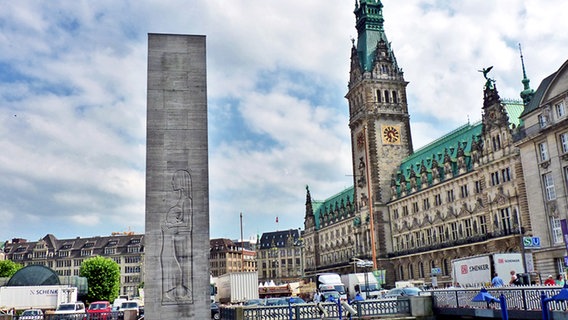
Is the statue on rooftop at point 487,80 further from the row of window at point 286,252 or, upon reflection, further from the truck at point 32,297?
the row of window at point 286,252

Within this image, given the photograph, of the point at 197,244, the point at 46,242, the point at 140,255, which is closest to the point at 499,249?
the point at 197,244

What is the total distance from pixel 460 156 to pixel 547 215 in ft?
99.8

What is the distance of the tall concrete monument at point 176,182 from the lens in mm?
24938

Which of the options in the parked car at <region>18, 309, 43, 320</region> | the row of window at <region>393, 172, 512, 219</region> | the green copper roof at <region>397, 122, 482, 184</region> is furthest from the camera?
the green copper roof at <region>397, 122, 482, 184</region>

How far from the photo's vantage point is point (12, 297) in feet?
205

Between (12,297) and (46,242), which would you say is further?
(46,242)

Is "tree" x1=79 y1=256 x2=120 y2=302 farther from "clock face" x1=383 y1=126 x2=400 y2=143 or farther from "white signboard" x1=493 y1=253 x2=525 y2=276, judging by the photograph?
"white signboard" x1=493 y1=253 x2=525 y2=276

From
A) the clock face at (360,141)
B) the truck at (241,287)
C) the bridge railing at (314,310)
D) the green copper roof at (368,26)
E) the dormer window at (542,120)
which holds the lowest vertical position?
the bridge railing at (314,310)

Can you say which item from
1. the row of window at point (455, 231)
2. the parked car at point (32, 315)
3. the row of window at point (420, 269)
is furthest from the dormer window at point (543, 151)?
the parked car at point (32, 315)

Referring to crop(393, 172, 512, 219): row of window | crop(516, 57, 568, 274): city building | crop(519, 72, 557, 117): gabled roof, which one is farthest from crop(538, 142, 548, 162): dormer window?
crop(393, 172, 512, 219): row of window

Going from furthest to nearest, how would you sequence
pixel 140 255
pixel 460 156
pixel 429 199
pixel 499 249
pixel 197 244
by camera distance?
1. pixel 140 255
2. pixel 429 199
3. pixel 460 156
4. pixel 499 249
5. pixel 197 244

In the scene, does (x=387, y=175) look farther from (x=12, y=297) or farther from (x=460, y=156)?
(x=12, y=297)

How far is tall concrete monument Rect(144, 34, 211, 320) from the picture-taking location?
24.9 metres

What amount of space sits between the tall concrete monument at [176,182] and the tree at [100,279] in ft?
290
